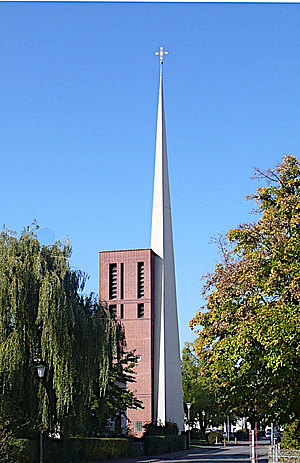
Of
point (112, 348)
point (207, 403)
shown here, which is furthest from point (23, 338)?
point (207, 403)

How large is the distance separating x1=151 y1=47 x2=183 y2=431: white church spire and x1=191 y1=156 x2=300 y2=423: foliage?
34224 millimetres

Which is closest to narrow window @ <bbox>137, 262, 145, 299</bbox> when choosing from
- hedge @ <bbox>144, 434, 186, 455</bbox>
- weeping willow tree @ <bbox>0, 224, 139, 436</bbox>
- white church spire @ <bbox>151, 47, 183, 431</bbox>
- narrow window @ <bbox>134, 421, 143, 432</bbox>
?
white church spire @ <bbox>151, 47, 183, 431</bbox>

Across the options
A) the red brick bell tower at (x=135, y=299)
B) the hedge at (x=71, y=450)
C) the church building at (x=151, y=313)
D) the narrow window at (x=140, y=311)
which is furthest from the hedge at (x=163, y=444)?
the narrow window at (x=140, y=311)

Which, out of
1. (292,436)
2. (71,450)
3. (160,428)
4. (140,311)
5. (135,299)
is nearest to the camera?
(292,436)

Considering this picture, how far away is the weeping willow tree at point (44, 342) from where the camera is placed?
90.2 ft

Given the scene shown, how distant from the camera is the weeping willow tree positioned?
90.2 feet

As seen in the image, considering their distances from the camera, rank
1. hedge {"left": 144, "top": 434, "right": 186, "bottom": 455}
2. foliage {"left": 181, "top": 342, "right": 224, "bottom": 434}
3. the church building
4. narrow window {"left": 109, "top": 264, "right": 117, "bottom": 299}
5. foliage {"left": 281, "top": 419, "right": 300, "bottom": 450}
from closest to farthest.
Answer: foliage {"left": 281, "top": 419, "right": 300, "bottom": 450}, hedge {"left": 144, "top": 434, "right": 186, "bottom": 455}, the church building, narrow window {"left": 109, "top": 264, "right": 117, "bottom": 299}, foliage {"left": 181, "top": 342, "right": 224, "bottom": 434}

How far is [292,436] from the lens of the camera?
27859 mm

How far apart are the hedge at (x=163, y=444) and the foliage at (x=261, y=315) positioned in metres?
23.4

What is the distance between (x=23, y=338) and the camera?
27.7m

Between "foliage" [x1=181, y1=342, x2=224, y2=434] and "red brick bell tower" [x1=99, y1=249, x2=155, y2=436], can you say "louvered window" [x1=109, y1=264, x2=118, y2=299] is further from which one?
"foliage" [x1=181, y1=342, x2=224, y2=434]

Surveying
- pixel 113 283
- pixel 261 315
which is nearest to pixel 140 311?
pixel 113 283

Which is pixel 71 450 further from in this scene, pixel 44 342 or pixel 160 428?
pixel 160 428

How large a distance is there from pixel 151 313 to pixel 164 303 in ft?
5.14
